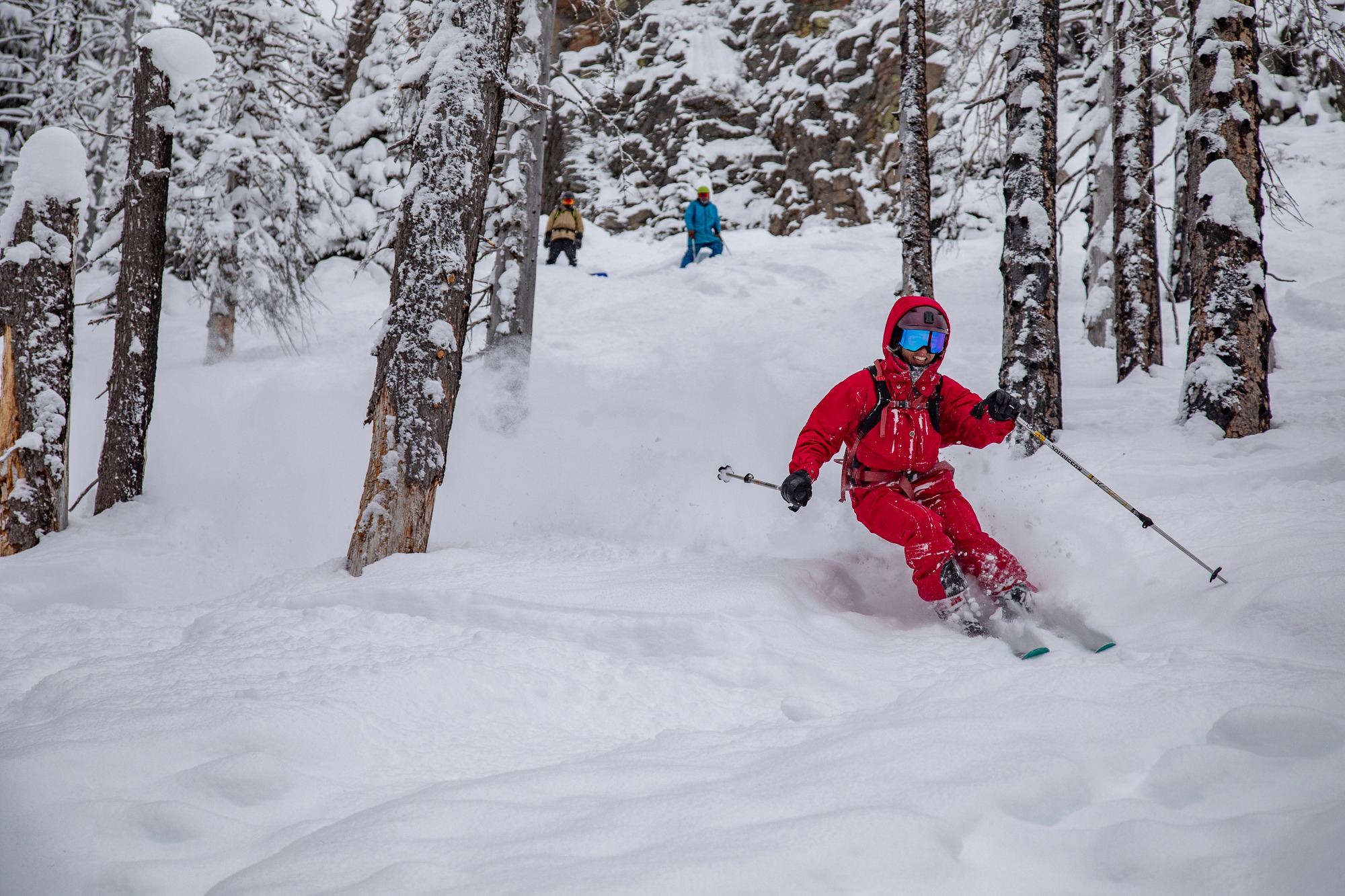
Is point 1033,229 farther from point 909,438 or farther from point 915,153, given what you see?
point 909,438

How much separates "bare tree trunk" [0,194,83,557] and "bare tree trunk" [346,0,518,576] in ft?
13.5

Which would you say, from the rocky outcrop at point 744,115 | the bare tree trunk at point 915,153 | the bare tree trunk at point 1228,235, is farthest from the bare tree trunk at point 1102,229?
the rocky outcrop at point 744,115

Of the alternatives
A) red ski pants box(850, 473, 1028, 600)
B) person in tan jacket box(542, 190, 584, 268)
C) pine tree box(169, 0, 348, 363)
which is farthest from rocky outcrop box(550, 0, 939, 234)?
red ski pants box(850, 473, 1028, 600)

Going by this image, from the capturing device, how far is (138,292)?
7.95 meters

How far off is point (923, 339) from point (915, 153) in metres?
4.87

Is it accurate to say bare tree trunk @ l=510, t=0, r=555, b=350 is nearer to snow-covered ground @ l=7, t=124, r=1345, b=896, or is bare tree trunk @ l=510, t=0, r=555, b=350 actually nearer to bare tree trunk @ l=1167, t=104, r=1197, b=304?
snow-covered ground @ l=7, t=124, r=1345, b=896

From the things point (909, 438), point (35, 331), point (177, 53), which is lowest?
point (909, 438)

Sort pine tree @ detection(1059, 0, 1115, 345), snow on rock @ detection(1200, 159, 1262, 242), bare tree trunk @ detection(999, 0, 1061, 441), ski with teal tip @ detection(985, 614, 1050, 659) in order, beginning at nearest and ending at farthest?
ski with teal tip @ detection(985, 614, 1050, 659) < snow on rock @ detection(1200, 159, 1262, 242) < bare tree trunk @ detection(999, 0, 1061, 441) < pine tree @ detection(1059, 0, 1115, 345)

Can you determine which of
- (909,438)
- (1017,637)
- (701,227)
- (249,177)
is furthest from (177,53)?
(701,227)

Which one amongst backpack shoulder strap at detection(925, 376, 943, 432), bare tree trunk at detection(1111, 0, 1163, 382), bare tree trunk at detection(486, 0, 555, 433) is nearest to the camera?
backpack shoulder strap at detection(925, 376, 943, 432)

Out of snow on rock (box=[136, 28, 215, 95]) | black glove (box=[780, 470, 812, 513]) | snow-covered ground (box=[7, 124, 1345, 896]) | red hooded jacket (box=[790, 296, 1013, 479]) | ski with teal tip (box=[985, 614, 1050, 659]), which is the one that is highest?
snow on rock (box=[136, 28, 215, 95])

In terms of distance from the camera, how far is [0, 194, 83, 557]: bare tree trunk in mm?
7145

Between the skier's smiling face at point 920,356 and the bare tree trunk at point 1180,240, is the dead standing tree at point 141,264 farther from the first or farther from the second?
the bare tree trunk at point 1180,240

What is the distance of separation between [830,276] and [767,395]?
8.50 metres
